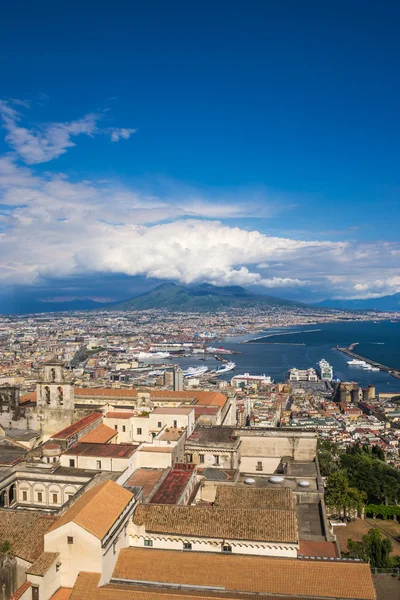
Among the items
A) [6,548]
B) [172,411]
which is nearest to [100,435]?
[172,411]

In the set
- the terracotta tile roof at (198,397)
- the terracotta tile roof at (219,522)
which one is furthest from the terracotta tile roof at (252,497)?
the terracotta tile roof at (198,397)

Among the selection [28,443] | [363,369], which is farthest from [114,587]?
[363,369]

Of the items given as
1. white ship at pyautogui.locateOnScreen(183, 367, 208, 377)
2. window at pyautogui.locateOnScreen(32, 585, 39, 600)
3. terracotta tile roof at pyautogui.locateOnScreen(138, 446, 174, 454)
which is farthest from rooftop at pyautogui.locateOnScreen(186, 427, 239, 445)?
white ship at pyautogui.locateOnScreen(183, 367, 208, 377)

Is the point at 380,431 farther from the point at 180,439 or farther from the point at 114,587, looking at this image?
the point at 114,587

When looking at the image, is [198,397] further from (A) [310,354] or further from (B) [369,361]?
(A) [310,354]

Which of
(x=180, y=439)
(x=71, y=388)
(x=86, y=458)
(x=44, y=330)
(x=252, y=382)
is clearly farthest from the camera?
(x=44, y=330)

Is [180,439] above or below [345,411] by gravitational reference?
above

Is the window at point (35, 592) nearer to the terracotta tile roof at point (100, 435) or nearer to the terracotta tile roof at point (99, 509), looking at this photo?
the terracotta tile roof at point (99, 509)
